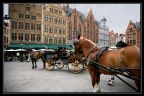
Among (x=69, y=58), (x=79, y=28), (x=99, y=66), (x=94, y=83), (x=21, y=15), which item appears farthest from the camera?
(x=79, y=28)

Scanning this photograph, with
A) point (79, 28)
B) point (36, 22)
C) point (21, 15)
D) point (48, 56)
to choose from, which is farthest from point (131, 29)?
point (48, 56)

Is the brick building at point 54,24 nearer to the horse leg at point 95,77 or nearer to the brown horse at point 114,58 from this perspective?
the brown horse at point 114,58

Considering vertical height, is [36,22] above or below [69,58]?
above

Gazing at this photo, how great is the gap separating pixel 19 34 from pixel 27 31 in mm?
1702

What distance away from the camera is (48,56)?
13.1 m

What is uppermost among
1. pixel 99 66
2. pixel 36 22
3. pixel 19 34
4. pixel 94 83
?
pixel 36 22

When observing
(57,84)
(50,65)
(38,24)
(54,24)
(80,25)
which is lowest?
(57,84)

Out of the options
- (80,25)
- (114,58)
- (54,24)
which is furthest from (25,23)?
(114,58)

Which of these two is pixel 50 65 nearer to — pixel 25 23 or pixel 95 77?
pixel 95 77

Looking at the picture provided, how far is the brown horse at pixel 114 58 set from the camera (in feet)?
12.8

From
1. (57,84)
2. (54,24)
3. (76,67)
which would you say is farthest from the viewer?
(54,24)

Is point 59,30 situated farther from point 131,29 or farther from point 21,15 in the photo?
point 131,29

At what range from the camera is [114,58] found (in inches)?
179

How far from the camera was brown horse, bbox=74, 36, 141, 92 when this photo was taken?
391cm
